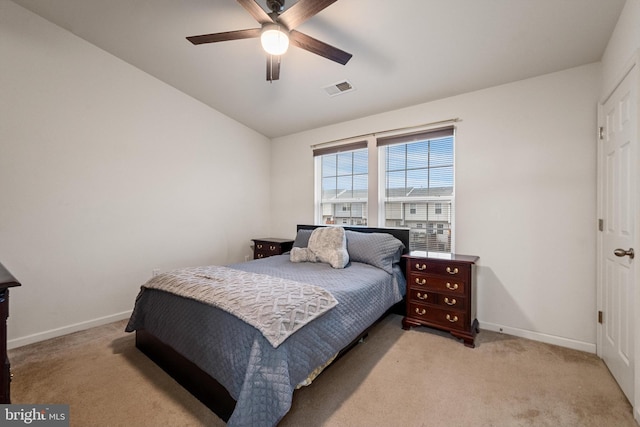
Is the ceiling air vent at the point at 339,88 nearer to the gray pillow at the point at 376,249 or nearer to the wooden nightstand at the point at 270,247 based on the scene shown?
the gray pillow at the point at 376,249

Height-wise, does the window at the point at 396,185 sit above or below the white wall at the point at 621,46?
below

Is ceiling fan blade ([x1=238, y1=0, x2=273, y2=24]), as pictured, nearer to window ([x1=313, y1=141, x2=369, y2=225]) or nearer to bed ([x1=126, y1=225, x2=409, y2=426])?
bed ([x1=126, y1=225, x2=409, y2=426])

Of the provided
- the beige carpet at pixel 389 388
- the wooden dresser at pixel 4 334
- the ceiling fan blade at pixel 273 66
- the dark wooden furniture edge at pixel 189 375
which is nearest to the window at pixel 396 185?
the beige carpet at pixel 389 388

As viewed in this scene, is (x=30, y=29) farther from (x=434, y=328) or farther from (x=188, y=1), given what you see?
(x=434, y=328)

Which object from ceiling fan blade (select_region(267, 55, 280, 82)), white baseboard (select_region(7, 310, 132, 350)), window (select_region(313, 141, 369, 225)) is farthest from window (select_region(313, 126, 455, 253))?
white baseboard (select_region(7, 310, 132, 350))

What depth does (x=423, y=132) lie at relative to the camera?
309cm

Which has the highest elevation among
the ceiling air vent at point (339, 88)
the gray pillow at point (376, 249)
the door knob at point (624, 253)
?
the ceiling air vent at point (339, 88)

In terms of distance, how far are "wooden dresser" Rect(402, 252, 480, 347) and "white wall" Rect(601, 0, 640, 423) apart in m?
0.96

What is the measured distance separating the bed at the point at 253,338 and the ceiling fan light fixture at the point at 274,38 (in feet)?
5.52

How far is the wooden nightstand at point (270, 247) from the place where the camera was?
3.83m

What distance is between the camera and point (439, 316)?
252 cm

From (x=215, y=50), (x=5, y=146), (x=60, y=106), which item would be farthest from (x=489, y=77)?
(x=5, y=146)

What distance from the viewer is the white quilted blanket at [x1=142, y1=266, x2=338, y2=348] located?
142cm

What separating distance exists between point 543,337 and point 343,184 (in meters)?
2.74
